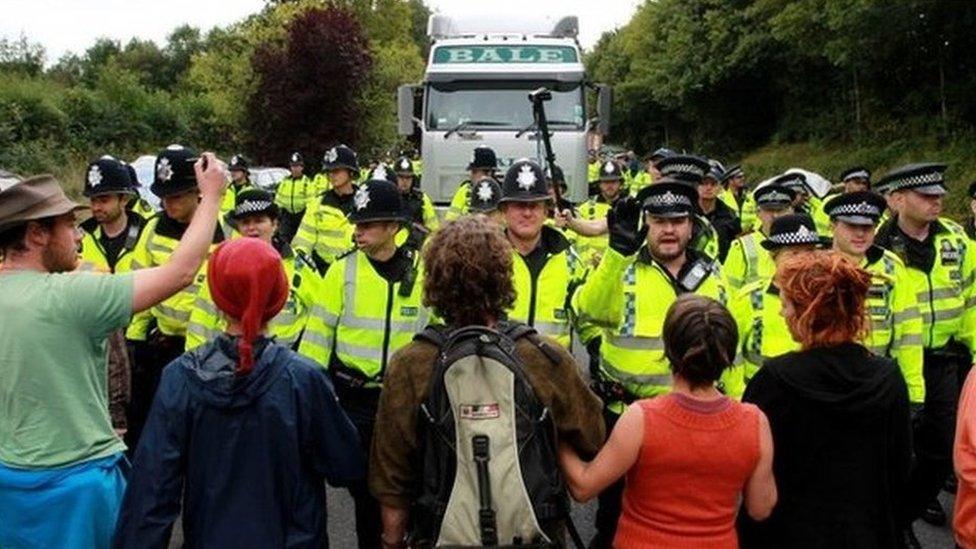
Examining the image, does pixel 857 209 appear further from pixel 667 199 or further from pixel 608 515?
pixel 608 515

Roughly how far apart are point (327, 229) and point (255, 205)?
3095mm

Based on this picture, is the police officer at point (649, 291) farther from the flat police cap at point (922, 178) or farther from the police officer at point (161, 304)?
the police officer at point (161, 304)

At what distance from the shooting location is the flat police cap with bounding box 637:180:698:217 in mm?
4469

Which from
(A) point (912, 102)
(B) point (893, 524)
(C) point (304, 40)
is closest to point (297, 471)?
(B) point (893, 524)

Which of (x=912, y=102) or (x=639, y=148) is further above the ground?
(x=639, y=148)

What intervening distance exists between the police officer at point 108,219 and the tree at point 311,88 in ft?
79.9

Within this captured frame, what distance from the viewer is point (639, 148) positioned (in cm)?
6488

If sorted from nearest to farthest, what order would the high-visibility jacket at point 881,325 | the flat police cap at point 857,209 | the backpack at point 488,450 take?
the backpack at point 488,450
the high-visibility jacket at point 881,325
the flat police cap at point 857,209

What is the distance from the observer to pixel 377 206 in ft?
15.5

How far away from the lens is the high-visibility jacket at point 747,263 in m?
6.65

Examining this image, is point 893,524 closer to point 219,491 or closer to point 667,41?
point 219,491

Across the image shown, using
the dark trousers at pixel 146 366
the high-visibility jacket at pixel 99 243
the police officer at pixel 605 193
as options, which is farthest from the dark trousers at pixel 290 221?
the dark trousers at pixel 146 366

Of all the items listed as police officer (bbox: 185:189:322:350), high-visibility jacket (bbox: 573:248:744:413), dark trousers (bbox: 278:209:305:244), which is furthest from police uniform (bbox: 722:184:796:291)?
dark trousers (bbox: 278:209:305:244)

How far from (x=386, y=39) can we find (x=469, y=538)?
2347 inches
